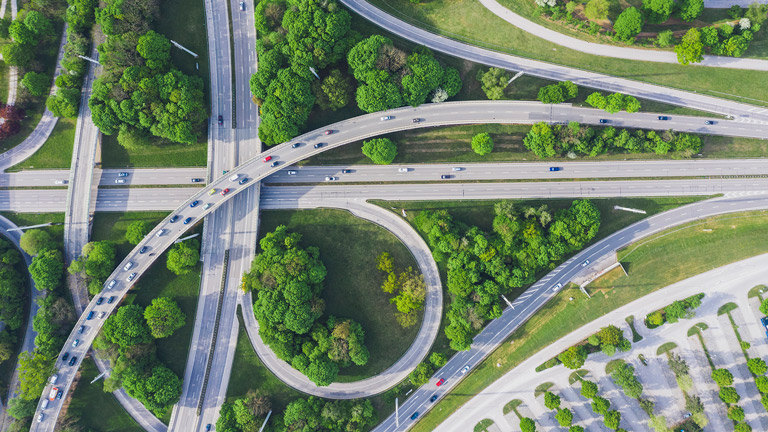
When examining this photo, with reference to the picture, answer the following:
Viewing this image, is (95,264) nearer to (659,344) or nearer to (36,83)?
(36,83)

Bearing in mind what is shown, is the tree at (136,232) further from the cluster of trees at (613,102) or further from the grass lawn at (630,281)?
the cluster of trees at (613,102)

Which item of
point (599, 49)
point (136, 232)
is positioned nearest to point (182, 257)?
point (136, 232)

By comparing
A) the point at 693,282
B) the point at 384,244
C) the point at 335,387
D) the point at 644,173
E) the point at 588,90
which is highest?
the point at 588,90

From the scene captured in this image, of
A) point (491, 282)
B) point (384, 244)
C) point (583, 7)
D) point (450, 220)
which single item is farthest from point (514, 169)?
point (583, 7)

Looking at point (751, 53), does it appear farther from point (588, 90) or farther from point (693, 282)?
point (693, 282)

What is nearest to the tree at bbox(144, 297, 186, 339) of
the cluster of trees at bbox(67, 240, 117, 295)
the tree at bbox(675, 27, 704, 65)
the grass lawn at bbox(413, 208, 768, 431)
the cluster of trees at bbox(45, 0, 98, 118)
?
the cluster of trees at bbox(67, 240, 117, 295)

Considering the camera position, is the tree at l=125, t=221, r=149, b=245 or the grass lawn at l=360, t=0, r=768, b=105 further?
the grass lawn at l=360, t=0, r=768, b=105

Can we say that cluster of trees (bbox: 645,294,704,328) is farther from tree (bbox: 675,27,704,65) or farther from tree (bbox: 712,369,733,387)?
tree (bbox: 675,27,704,65)
